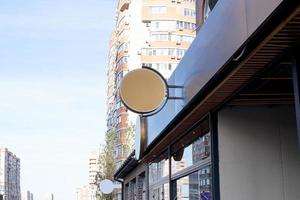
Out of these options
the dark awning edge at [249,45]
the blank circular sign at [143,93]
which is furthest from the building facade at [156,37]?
the dark awning edge at [249,45]

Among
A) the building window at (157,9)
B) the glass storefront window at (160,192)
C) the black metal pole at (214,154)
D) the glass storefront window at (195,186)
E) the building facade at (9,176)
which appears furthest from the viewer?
the building facade at (9,176)

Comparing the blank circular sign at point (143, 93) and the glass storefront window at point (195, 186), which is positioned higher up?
the blank circular sign at point (143, 93)

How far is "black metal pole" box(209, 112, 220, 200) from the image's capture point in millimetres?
7438

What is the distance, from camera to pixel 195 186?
31.1ft

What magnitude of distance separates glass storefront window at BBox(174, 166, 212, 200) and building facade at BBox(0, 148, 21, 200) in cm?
10650

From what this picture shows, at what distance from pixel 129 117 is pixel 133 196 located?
50.7 meters

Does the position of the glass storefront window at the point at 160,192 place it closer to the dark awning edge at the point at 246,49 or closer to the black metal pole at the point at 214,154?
the dark awning edge at the point at 246,49

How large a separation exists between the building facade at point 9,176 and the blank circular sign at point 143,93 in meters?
109

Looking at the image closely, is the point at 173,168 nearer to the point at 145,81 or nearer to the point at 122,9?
the point at 145,81

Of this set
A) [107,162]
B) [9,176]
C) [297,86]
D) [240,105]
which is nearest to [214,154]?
[240,105]

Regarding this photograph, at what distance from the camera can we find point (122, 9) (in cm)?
8650

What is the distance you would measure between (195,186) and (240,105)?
227 centimetres

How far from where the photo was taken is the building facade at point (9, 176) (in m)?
122

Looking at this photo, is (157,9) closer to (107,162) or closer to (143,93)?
(107,162)
